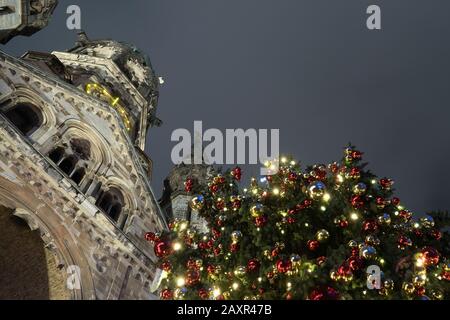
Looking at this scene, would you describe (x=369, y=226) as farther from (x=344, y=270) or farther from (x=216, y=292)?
(x=216, y=292)

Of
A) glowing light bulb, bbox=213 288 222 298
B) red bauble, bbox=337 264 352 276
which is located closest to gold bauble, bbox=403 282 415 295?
red bauble, bbox=337 264 352 276

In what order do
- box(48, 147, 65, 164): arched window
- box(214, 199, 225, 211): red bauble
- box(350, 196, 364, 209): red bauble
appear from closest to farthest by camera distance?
box(350, 196, 364, 209): red bauble
box(214, 199, 225, 211): red bauble
box(48, 147, 65, 164): arched window

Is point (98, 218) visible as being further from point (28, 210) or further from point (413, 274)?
point (413, 274)

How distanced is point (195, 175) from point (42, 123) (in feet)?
47.2

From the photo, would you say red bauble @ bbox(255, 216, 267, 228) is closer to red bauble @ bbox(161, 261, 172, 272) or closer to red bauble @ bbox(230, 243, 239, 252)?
red bauble @ bbox(230, 243, 239, 252)

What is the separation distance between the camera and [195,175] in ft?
97.1

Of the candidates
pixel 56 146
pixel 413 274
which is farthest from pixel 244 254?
pixel 56 146

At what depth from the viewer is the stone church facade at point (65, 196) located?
42.8 feet

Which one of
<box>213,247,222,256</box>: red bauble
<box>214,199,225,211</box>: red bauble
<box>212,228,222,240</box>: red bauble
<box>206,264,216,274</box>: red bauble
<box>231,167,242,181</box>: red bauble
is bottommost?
<box>206,264,216,274</box>: red bauble

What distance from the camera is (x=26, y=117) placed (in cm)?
1659

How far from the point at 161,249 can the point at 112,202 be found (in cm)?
897

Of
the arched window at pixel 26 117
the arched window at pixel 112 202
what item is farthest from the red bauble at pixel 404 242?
the arched window at pixel 26 117

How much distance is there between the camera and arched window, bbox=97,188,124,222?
16.9 meters

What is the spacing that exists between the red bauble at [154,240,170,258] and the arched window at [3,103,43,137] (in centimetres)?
972
